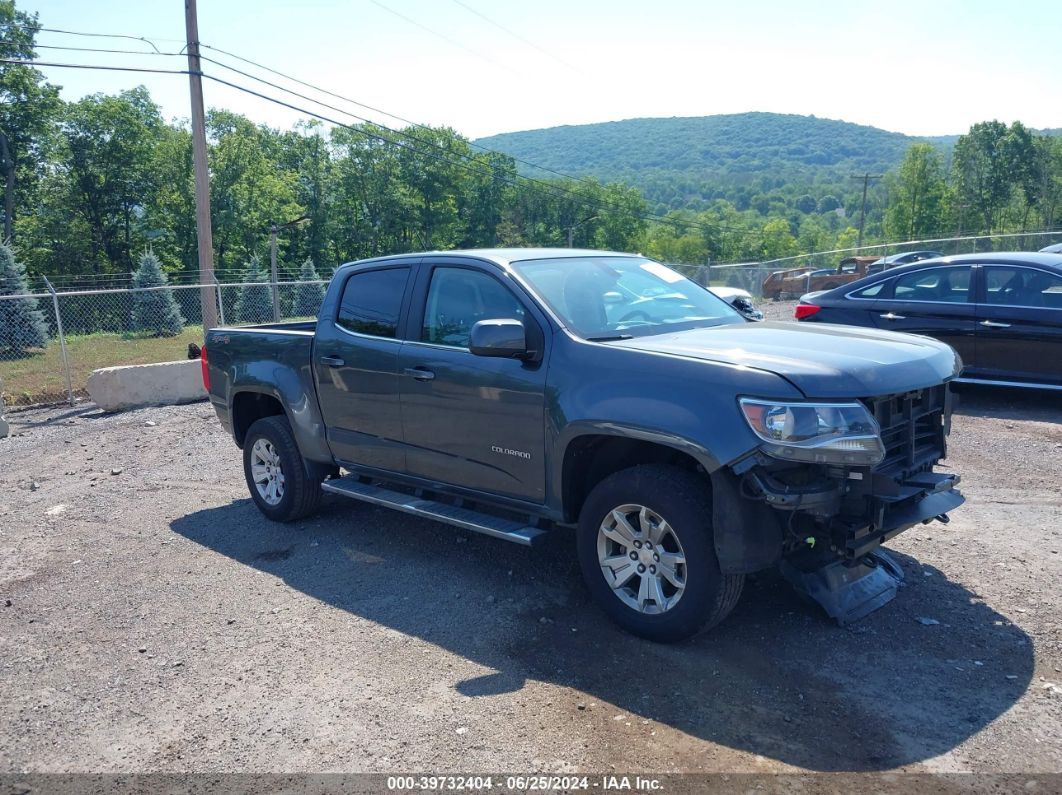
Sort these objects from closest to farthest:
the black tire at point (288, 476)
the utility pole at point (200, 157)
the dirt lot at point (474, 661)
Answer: the dirt lot at point (474, 661) < the black tire at point (288, 476) < the utility pole at point (200, 157)

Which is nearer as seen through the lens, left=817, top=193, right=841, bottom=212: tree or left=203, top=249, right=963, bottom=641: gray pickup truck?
left=203, top=249, right=963, bottom=641: gray pickup truck

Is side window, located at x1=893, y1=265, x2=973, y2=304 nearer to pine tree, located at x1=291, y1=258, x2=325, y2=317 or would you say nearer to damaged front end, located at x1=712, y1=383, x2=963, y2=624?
damaged front end, located at x1=712, y1=383, x2=963, y2=624

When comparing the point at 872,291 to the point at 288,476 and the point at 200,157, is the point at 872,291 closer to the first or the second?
the point at 288,476

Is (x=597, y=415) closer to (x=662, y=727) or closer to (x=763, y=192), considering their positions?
(x=662, y=727)

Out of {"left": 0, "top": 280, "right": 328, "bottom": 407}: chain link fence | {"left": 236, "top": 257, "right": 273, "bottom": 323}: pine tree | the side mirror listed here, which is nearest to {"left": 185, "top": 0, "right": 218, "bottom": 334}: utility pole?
{"left": 0, "top": 280, "right": 328, "bottom": 407}: chain link fence

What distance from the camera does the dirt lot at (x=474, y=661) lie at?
3.45m

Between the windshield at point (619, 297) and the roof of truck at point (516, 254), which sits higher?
the roof of truck at point (516, 254)

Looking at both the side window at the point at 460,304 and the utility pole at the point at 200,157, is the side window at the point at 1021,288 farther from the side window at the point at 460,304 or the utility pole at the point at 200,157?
the utility pole at the point at 200,157

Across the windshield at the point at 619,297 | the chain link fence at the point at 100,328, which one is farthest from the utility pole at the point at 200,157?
the windshield at the point at 619,297

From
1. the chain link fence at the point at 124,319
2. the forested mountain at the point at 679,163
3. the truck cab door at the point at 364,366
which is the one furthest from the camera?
the forested mountain at the point at 679,163

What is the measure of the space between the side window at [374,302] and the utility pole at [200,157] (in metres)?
11.9

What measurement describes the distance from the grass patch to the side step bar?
8.64 meters

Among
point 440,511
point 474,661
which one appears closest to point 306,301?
point 440,511

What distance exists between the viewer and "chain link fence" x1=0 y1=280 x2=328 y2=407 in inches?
559
